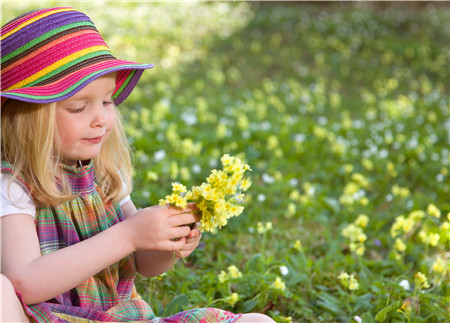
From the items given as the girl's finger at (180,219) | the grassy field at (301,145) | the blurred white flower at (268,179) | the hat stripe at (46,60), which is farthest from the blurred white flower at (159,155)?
the girl's finger at (180,219)

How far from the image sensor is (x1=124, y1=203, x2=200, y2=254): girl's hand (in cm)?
167

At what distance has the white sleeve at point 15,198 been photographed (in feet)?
5.49

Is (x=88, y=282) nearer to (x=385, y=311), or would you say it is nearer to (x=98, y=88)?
(x=98, y=88)

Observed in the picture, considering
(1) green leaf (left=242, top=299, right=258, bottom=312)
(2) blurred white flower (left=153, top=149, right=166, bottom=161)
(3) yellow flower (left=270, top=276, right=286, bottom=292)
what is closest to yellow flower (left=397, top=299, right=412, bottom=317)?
(3) yellow flower (left=270, top=276, right=286, bottom=292)

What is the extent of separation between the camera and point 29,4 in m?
8.61

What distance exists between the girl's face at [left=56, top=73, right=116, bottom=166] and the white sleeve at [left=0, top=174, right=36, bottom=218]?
0.18m

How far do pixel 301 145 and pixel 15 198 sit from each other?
11.8ft

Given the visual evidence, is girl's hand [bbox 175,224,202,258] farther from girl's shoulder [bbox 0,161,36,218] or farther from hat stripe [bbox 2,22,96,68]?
hat stripe [bbox 2,22,96,68]

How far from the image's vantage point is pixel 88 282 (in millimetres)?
1891

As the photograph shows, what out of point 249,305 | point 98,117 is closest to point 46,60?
point 98,117

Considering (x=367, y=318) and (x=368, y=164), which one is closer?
(x=367, y=318)

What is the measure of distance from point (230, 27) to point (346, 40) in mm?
A: 2080

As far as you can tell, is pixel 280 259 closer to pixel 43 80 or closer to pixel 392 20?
pixel 43 80

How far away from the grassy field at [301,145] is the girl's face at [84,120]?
62 cm
